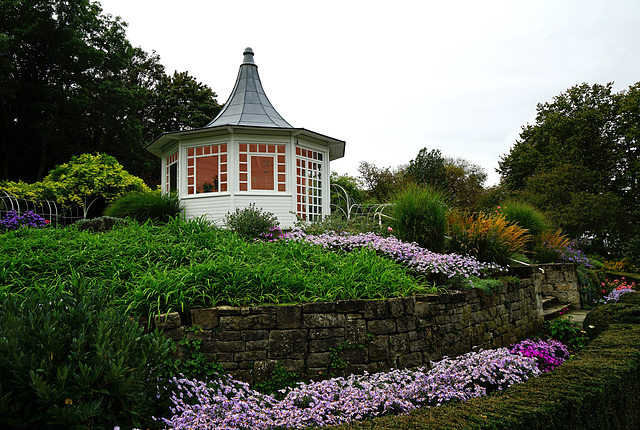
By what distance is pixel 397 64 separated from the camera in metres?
7.69

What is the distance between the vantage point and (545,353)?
4996 mm

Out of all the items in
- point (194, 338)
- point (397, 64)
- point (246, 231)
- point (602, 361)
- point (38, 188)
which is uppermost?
point (397, 64)

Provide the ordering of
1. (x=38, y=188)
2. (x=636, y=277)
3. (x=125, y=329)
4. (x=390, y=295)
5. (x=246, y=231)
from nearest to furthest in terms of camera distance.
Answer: (x=125, y=329)
(x=390, y=295)
(x=246, y=231)
(x=636, y=277)
(x=38, y=188)

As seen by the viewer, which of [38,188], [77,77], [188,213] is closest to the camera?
[188,213]

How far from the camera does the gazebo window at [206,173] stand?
30.3 ft

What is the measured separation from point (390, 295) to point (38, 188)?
40.9ft

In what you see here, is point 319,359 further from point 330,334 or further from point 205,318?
point 205,318

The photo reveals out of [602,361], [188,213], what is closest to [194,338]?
[602,361]

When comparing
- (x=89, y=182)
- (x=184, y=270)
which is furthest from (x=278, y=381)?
(x=89, y=182)

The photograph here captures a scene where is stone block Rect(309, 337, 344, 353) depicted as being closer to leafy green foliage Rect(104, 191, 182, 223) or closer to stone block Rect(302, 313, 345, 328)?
stone block Rect(302, 313, 345, 328)

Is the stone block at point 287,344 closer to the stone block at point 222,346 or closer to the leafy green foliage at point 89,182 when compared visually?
the stone block at point 222,346

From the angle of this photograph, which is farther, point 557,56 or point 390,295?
point 557,56

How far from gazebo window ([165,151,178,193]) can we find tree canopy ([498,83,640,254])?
41.5 feet

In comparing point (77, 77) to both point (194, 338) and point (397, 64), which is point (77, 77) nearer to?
point (397, 64)
